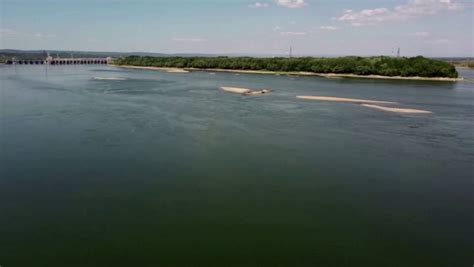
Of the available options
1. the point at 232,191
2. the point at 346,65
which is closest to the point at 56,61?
the point at 346,65

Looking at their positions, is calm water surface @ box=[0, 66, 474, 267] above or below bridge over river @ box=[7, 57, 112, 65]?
below

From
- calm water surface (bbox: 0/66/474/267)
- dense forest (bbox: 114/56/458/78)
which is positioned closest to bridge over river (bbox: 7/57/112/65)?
dense forest (bbox: 114/56/458/78)

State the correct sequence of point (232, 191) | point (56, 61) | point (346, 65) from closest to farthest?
point (232, 191) < point (346, 65) < point (56, 61)

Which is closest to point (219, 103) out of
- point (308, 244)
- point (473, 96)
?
point (308, 244)

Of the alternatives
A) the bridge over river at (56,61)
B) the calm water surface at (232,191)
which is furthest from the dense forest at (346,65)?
the bridge over river at (56,61)

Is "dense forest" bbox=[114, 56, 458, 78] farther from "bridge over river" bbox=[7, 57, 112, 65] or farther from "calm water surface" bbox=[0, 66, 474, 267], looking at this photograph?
"bridge over river" bbox=[7, 57, 112, 65]

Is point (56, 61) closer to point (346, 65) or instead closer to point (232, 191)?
point (346, 65)
